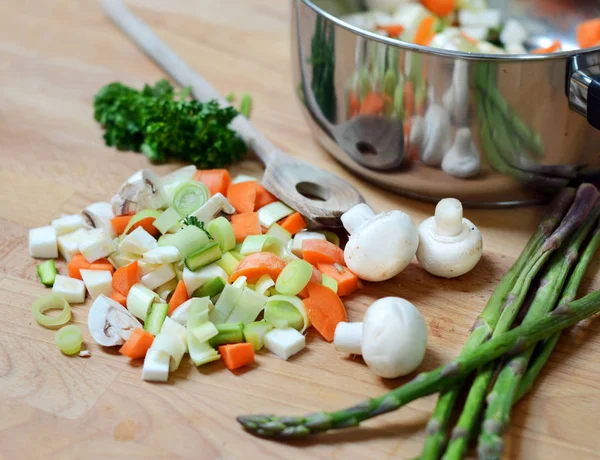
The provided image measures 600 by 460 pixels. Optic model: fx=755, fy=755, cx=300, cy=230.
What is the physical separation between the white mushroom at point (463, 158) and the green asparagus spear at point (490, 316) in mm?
194

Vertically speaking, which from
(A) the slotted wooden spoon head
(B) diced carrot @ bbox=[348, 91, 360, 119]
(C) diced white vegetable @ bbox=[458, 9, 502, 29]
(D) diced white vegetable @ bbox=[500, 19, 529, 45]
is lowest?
(A) the slotted wooden spoon head

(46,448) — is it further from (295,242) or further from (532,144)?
(532,144)

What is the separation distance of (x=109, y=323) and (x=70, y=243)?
269mm

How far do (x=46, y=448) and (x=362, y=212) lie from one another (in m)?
0.78

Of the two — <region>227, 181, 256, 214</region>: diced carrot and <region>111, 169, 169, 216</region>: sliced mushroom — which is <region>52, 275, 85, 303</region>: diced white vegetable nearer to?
<region>111, 169, 169, 216</region>: sliced mushroom

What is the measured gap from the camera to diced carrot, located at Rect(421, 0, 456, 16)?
6.88ft

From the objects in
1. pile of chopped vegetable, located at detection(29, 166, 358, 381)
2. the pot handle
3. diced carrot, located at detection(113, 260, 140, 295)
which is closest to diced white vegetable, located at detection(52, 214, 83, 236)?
pile of chopped vegetable, located at detection(29, 166, 358, 381)

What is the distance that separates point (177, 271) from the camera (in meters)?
1.58

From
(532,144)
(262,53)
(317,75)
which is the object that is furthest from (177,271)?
(262,53)

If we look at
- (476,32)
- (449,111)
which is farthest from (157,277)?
(476,32)

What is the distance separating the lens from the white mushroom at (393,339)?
1329mm

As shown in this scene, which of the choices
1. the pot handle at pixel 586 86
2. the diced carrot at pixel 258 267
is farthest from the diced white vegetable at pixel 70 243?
the pot handle at pixel 586 86

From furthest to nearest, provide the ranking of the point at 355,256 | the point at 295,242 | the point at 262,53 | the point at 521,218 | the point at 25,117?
the point at 262,53, the point at 25,117, the point at 521,218, the point at 295,242, the point at 355,256

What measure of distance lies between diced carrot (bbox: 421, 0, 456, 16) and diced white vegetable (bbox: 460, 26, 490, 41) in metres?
0.07
